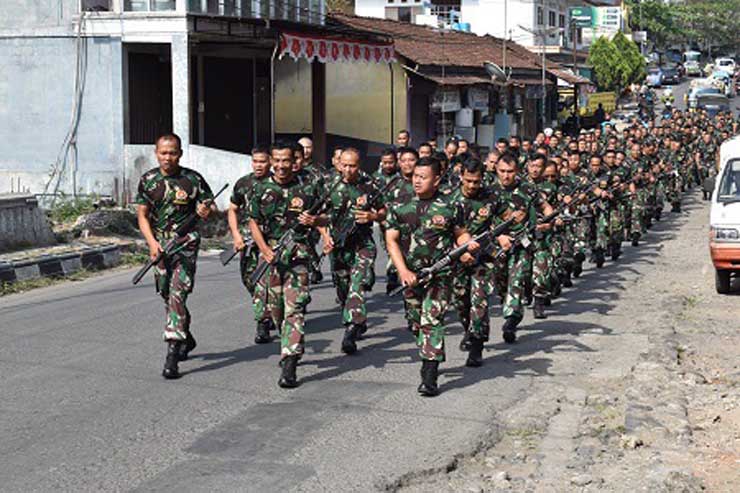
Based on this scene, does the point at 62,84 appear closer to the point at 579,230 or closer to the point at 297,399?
the point at 579,230

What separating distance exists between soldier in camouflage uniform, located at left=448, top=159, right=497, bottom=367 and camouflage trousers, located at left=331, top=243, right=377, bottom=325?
973 millimetres

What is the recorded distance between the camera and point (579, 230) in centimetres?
1459

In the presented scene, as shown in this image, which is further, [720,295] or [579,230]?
[579,230]

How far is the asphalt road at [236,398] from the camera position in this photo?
20.8ft

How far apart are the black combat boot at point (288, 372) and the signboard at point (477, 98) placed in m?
27.7

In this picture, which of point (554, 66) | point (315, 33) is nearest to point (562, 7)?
point (554, 66)

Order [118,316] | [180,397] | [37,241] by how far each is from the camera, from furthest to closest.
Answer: [37,241]
[118,316]
[180,397]

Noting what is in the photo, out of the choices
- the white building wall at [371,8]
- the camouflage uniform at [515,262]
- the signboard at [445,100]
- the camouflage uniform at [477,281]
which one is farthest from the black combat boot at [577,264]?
the white building wall at [371,8]

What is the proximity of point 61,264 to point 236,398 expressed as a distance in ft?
23.4

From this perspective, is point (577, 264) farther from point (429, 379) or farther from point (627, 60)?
point (627, 60)

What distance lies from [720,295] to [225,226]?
28.6ft

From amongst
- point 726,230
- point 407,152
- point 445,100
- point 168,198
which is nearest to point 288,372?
point 168,198

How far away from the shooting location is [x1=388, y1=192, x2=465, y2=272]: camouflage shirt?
7.96m

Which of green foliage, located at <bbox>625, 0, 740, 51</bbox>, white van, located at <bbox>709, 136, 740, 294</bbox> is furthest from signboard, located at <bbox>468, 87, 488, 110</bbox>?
green foliage, located at <bbox>625, 0, 740, 51</bbox>
